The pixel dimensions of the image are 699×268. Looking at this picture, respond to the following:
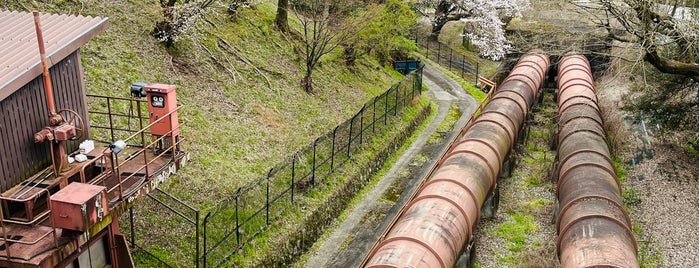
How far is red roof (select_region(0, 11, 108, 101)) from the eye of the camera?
949cm

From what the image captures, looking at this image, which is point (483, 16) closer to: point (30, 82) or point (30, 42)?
point (30, 42)

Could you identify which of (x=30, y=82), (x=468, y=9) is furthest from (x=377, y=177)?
(x=468, y=9)

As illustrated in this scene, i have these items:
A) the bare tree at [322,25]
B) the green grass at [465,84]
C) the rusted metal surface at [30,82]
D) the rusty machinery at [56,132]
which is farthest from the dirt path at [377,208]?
the rusted metal surface at [30,82]

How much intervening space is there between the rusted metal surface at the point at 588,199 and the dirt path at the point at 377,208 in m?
6.05

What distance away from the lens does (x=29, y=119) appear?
1017cm

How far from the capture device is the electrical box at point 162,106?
12094 millimetres

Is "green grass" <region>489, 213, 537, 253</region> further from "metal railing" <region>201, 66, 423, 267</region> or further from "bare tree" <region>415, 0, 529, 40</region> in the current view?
"bare tree" <region>415, 0, 529, 40</region>

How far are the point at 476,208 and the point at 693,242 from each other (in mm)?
7681

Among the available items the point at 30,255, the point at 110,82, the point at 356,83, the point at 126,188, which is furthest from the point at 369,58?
the point at 30,255

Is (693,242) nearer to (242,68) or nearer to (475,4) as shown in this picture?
(242,68)

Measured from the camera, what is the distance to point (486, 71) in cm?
4303

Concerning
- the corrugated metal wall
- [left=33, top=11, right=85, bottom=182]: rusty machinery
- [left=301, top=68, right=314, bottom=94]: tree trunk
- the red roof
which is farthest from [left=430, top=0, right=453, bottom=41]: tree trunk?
[left=33, top=11, right=85, bottom=182]: rusty machinery

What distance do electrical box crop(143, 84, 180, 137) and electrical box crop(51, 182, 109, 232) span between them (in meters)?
3.04

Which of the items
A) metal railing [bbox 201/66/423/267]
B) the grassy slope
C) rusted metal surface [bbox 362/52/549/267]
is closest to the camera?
rusted metal surface [bbox 362/52/549/267]
